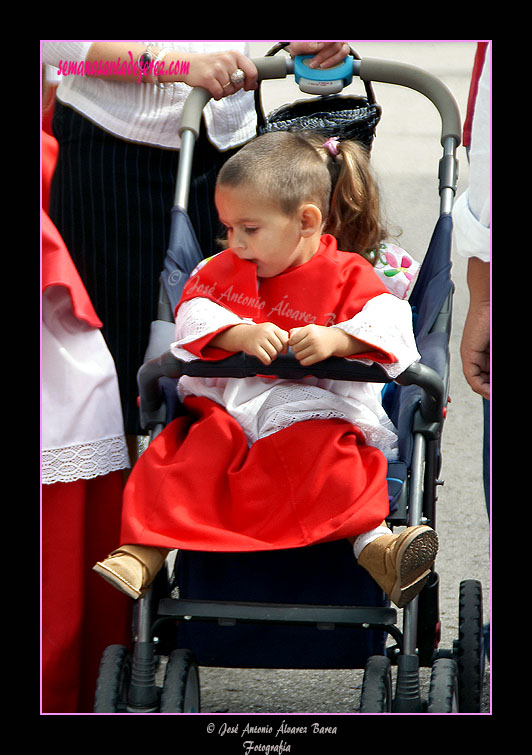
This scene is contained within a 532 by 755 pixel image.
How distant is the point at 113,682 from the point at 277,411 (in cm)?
71

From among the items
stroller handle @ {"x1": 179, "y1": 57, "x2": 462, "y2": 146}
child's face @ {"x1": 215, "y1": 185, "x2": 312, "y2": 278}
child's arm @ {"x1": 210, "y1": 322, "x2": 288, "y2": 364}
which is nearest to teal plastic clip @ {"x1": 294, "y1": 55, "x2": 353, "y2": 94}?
stroller handle @ {"x1": 179, "y1": 57, "x2": 462, "y2": 146}

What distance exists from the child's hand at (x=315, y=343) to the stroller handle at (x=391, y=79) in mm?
985

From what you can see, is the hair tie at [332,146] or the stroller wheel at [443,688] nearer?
the stroller wheel at [443,688]

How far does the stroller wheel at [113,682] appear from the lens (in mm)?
2309

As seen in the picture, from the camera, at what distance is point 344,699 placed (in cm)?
295

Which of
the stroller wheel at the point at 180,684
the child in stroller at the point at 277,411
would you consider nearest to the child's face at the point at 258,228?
the child in stroller at the point at 277,411

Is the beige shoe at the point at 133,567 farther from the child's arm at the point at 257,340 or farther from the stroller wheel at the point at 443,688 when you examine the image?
the stroller wheel at the point at 443,688

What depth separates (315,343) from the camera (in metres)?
2.21

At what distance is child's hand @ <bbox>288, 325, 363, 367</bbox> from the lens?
Result: 222 centimetres

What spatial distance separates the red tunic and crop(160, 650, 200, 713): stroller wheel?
28 cm

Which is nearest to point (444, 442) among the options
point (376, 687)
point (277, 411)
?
point (277, 411)
